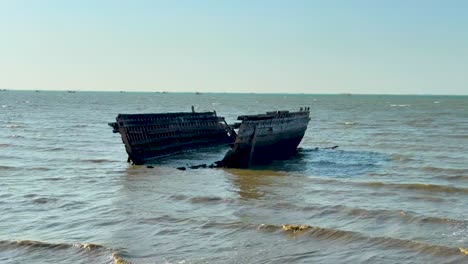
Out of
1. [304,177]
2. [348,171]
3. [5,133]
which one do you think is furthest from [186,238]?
[5,133]

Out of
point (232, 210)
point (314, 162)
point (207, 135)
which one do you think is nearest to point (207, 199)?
point (232, 210)

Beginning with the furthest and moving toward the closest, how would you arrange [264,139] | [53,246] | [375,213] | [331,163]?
[331,163] < [264,139] < [375,213] < [53,246]

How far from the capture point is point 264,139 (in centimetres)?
2581

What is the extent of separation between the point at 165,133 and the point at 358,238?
1667 cm

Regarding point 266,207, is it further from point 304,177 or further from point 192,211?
point 304,177

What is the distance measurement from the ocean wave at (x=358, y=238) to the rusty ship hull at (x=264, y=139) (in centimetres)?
1017

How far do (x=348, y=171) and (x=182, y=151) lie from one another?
920cm

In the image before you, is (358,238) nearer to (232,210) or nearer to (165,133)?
(232,210)

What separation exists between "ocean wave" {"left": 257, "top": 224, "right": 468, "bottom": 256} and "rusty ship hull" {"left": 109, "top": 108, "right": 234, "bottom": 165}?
12.7 metres

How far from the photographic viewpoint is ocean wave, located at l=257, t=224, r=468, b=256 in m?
12.0

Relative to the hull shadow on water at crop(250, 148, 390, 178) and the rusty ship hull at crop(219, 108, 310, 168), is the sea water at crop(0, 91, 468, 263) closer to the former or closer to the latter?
the hull shadow on water at crop(250, 148, 390, 178)

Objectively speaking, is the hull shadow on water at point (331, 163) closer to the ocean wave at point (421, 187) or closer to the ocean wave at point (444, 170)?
the ocean wave at point (444, 170)

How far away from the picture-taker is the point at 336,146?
35.2 metres

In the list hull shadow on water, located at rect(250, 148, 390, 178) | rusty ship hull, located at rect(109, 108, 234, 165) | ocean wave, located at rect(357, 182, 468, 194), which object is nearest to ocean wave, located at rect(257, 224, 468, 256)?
ocean wave, located at rect(357, 182, 468, 194)
